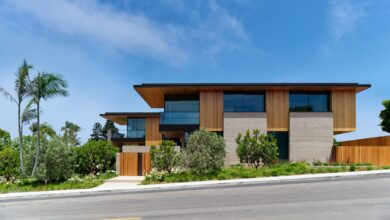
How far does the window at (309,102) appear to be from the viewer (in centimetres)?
2711

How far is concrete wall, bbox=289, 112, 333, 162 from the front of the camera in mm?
26219

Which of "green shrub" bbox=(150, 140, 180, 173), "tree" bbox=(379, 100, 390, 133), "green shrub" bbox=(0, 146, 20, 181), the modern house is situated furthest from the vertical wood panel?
"green shrub" bbox=(0, 146, 20, 181)

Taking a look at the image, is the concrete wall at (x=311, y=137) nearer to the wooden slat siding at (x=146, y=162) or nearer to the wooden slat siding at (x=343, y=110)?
the wooden slat siding at (x=343, y=110)

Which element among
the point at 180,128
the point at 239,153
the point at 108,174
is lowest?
the point at 108,174

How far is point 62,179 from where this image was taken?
18562 mm

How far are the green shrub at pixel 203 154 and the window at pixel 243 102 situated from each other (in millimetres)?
8417

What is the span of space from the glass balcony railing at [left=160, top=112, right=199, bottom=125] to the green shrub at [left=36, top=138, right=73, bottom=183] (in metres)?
9.68

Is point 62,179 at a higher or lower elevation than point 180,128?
lower

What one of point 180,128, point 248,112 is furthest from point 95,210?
point 248,112

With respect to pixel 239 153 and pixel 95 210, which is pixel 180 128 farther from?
pixel 95 210

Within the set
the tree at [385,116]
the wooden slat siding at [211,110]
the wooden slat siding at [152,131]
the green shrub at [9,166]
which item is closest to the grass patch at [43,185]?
the green shrub at [9,166]

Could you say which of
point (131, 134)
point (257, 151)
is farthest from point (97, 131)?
point (257, 151)

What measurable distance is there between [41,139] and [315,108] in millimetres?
21520

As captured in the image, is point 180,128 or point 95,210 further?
point 180,128
